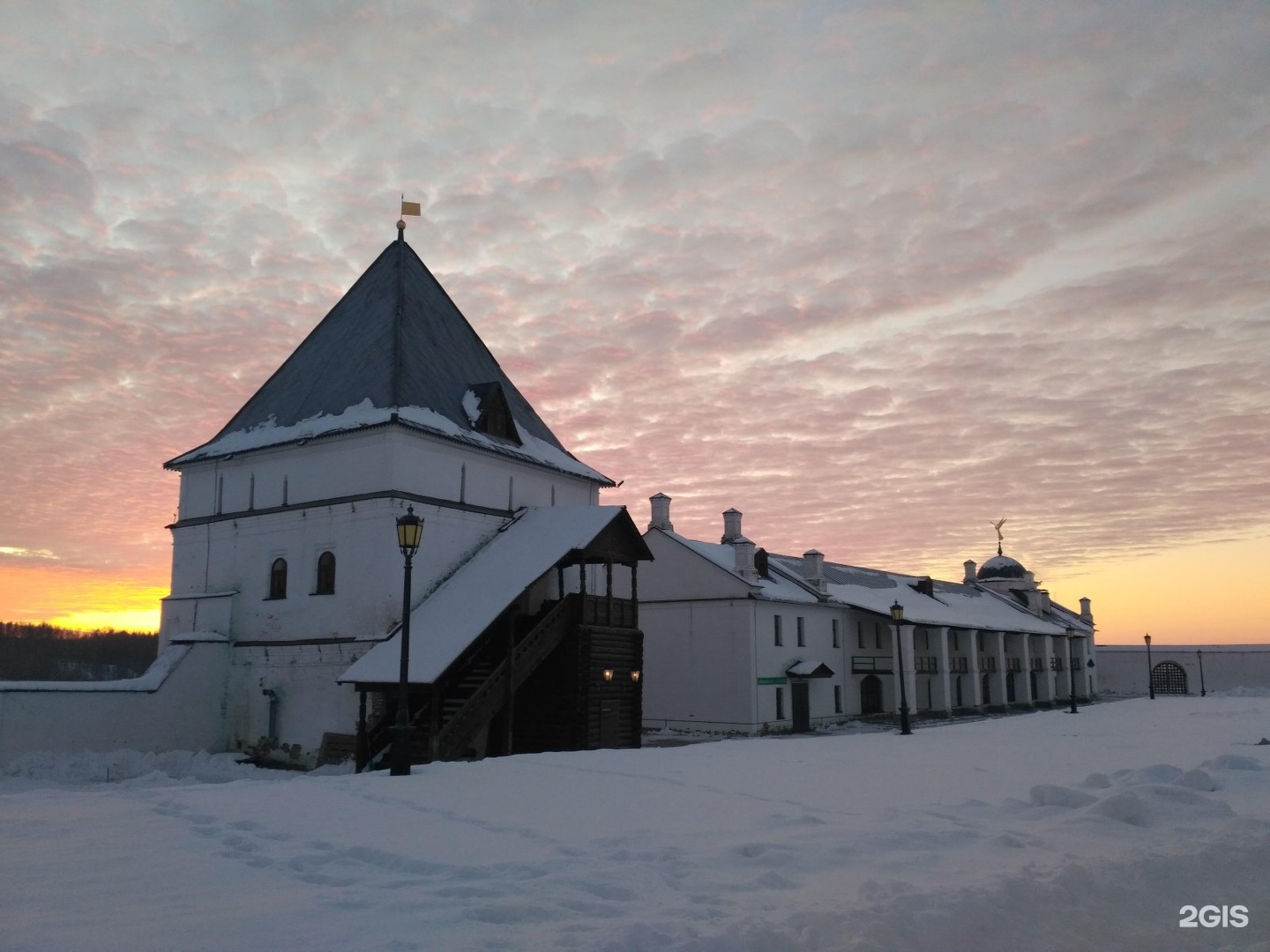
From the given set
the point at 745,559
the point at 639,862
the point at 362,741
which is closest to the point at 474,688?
the point at 362,741

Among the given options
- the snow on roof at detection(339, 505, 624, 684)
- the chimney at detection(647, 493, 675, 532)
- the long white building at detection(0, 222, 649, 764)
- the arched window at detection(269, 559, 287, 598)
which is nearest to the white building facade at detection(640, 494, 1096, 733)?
the chimney at detection(647, 493, 675, 532)

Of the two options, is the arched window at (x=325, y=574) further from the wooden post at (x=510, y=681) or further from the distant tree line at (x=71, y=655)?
the distant tree line at (x=71, y=655)

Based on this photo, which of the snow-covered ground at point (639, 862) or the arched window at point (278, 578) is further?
the arched window at point (278, 578)

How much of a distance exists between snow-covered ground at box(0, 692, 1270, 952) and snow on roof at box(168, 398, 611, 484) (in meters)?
15.2

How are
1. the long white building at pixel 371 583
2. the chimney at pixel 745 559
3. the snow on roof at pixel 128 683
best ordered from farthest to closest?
the chimney at pixel 745 559 → the long white building at pixel 371 583 → the snow on roof at pixel 128 683

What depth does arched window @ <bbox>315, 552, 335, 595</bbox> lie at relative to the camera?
2733cm

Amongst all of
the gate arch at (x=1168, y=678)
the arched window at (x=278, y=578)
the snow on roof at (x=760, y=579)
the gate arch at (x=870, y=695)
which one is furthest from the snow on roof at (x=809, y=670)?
the gate arch at (x=1168, y=678)

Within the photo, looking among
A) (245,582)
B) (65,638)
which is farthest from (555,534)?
(65,638)

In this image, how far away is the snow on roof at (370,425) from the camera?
27.4 metres

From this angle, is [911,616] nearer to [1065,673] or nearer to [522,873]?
[1065,673]

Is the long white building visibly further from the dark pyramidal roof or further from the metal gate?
the metal gate

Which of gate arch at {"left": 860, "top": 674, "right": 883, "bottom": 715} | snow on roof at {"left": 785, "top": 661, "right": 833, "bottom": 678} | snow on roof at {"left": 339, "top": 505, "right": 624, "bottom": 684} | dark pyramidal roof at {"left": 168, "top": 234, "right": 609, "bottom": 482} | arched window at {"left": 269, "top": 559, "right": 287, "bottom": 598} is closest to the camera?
snow on roof at {"left": 339, "top": 505, "right": 624, "bottom": 684}

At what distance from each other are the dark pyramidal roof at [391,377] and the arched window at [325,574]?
11.8 feet

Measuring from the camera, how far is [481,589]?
83.4 ft
